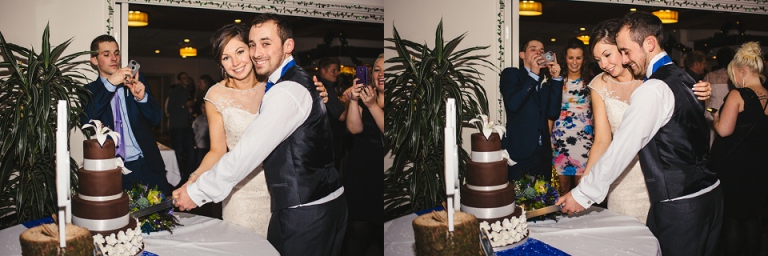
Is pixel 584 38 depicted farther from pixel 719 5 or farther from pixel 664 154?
pixel 719 5

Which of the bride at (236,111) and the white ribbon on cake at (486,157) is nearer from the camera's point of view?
the white ribbon on cake at (486,157)

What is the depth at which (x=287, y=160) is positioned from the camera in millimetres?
2500

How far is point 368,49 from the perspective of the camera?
3252 mm

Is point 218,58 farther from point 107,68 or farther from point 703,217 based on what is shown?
point 703,217

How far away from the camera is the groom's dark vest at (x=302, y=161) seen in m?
2.49

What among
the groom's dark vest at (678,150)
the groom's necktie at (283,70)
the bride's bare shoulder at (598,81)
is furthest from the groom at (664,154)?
the groom's necktie at (283,70)

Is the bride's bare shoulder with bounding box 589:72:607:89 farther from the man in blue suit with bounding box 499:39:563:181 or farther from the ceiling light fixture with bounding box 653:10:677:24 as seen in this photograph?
the ceiling light fixture with bounding box 653:10:677:24

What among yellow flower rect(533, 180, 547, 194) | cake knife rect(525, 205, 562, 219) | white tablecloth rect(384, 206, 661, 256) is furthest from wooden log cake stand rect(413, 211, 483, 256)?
yellow flower rect(533, 180, 547, 194)

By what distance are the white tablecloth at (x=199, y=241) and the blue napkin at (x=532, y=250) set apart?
2.64 feet

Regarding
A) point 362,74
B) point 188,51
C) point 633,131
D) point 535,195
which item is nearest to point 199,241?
point 188,51

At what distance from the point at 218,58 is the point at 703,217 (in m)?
2.14

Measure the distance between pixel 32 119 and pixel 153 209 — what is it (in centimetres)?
52

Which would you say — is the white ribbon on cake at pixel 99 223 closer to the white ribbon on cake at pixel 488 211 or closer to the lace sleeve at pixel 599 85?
the white ribbon on cake at pixel 488 211

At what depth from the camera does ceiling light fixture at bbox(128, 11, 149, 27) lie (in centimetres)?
259
